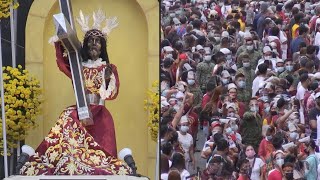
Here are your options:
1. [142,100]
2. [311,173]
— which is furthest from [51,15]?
[311,173]

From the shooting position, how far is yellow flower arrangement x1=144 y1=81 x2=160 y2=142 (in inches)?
459

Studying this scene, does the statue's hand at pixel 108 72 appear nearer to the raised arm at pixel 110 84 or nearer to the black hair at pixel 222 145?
the raised arm at pixel 110 84

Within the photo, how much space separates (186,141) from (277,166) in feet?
2.67

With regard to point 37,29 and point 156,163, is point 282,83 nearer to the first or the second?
point 156,163

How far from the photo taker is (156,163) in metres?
11.7

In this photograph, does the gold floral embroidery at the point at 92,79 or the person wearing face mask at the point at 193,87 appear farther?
the person wearing face mask at the point at 193,87

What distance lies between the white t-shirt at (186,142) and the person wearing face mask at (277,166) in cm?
73

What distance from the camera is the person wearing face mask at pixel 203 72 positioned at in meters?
12.1

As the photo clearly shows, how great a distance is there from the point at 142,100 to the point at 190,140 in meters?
0.55

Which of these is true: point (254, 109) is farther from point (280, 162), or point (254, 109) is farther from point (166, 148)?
point (166, 148)

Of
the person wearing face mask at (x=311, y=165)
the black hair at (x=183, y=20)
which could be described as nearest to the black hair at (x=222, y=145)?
the person wearing face mask at (x=311, y=165)

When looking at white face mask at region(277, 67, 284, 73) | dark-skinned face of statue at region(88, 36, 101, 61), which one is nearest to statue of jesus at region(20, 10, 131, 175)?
dark-skinned face of statue at region(88, 36, 101, 61)

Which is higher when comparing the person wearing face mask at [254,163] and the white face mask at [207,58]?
the white face mask at [207,58]

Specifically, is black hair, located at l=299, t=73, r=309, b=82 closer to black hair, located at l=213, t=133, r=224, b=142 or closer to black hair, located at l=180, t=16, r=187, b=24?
black hair, located at l=213, t=133, r=224, b=142
